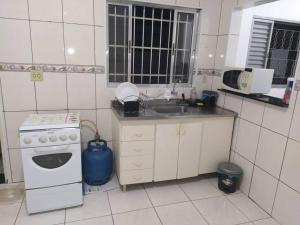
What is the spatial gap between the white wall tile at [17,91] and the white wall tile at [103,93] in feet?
2.08

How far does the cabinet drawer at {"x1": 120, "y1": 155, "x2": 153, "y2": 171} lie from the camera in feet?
7.01

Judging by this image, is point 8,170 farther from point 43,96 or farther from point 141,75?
point 141,75

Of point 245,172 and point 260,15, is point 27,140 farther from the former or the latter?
point 260,15

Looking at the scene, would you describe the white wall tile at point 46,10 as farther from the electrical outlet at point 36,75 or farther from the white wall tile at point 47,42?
the electrical outlet at point 36,75

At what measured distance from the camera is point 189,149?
2.29 meters

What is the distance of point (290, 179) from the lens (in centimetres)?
180

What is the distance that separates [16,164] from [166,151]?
5.11 ft

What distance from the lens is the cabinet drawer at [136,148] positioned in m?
2.09

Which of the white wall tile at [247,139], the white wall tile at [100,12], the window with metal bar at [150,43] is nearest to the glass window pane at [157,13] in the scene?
the window with metal bar at [150,43]

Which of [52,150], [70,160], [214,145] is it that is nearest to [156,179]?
[214,145]

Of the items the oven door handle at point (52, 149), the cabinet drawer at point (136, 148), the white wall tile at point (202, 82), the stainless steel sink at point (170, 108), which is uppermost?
the white wall tile at point (202, 82)

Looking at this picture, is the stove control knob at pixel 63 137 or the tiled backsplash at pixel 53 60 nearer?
the stove control knob at pixel 63 137

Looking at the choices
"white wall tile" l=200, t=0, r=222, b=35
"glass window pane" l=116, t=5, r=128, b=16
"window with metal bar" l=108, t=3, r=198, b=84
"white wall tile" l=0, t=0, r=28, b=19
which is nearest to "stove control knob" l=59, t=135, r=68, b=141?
"window with metal bar" l=108, t=3, r=198, b=84

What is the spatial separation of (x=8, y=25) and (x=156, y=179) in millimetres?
2015
